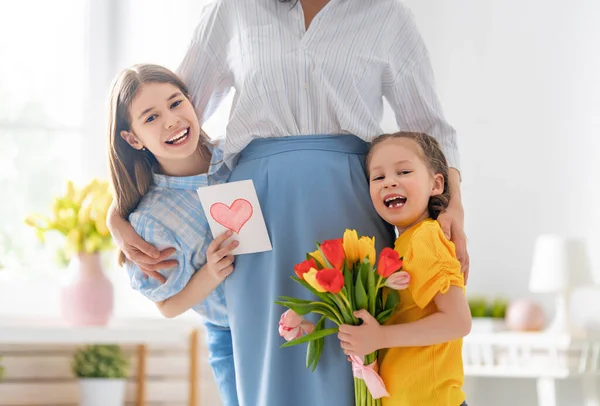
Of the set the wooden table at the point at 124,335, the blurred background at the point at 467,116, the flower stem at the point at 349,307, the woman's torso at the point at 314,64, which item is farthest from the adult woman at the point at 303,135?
the blurred background at the point at 467,116

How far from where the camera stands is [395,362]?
49.8 inches

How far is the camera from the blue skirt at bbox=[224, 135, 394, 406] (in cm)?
136

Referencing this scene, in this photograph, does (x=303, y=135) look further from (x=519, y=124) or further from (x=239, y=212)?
(x=519, y=124)

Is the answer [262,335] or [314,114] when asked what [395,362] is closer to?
[262,335]

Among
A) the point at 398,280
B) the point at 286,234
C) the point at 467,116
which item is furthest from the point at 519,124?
the point at 398,280

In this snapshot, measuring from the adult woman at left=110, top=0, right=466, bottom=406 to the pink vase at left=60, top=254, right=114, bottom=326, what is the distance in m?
1.37

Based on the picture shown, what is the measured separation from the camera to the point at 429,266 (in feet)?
4.05

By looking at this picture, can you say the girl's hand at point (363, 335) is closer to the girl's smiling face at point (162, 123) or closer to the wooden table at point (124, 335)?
the girl's smiling face at point (162, 123)

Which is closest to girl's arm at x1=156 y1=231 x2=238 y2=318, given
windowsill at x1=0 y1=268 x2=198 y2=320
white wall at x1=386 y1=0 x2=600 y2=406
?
windowsill at x1=0 y1=268 x2=198 y2=320

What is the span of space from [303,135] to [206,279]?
0.31m

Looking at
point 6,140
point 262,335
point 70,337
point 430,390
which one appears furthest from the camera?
point 6,140

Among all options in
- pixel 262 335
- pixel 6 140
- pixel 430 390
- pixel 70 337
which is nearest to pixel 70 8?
pixel 6 140

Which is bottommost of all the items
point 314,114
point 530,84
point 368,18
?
point 314,114

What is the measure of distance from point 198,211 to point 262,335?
266mm
